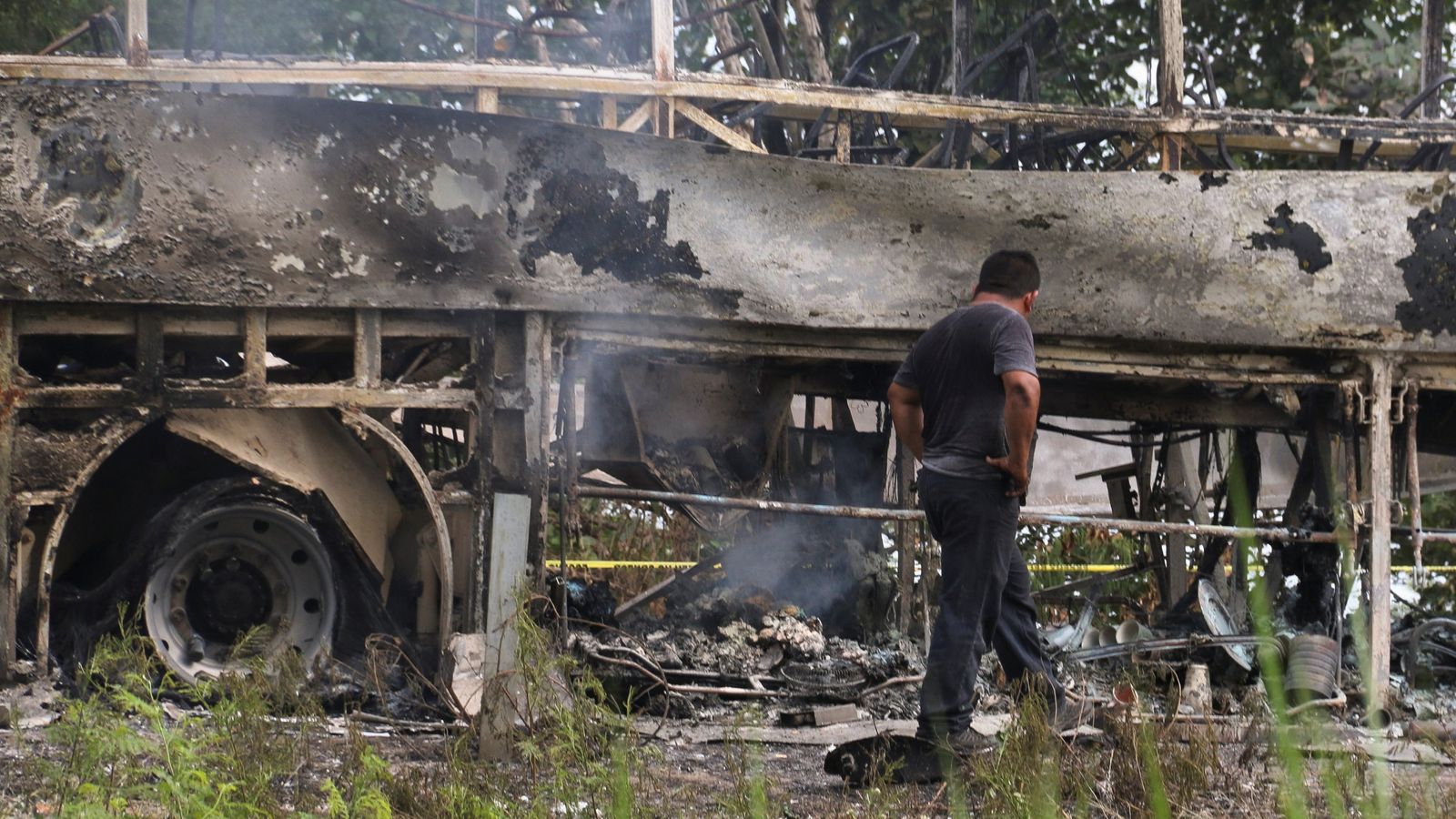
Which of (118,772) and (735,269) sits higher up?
(735,269)

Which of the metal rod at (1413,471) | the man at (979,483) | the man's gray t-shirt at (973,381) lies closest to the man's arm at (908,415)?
the man at (979,483)

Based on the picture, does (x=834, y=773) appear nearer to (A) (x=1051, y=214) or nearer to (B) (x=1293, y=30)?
(A) (x=1051, y=214)

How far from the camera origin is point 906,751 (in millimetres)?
4941

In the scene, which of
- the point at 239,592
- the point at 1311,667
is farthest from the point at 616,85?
the point at 1311,667

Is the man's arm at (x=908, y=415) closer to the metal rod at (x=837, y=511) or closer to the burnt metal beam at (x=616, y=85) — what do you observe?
the metal rod at (x=837, y=511)

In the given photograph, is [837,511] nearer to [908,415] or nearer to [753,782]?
[908,415]

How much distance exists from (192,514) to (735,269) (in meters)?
2.51

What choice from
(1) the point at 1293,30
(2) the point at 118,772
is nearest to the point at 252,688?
(2) the point at 118,772

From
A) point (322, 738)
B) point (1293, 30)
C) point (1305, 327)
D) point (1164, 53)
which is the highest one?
point (1293, 30)

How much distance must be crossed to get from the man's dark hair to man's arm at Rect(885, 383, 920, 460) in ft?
1.49

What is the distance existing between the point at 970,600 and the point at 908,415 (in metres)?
0.78

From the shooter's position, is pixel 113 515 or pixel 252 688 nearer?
pixel 252 688

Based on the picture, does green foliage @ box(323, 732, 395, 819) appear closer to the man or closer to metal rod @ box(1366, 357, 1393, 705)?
the man

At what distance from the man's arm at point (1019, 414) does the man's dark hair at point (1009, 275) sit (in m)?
0.46
